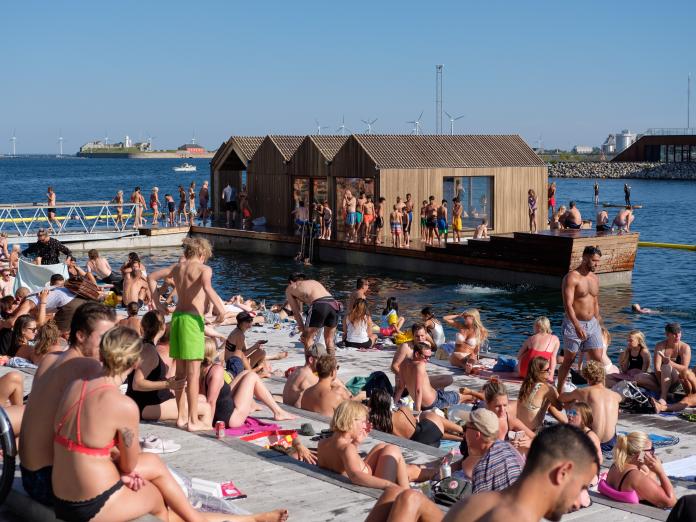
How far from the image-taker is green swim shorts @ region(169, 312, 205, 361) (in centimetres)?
861

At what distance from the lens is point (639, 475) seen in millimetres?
7520

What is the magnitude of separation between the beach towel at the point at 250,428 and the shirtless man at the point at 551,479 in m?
5.28

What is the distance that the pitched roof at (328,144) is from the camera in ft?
112

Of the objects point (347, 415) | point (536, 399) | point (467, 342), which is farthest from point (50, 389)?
point (467, 342)

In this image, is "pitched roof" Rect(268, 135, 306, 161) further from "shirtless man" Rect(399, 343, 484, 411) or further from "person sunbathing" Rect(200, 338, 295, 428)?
"person sunbathing" Rect(200, 338, 295, 428)

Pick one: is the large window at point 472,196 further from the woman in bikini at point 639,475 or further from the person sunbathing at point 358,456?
the person sunbathing at point 358,456

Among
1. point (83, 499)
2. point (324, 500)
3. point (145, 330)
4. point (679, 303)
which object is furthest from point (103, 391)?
point (679, 303)

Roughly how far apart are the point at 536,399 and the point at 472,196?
24281mm

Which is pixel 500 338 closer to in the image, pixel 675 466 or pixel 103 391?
pixel 675 466

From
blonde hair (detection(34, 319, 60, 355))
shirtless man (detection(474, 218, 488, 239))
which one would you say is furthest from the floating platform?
blonde hair (detection(34, 319, 60, 355))

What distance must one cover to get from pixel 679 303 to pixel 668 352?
1489 cm

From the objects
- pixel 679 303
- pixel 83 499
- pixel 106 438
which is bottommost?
pixel 679 303

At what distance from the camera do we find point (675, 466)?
9.15 m

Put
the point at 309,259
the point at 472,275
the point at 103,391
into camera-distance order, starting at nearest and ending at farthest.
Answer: the point at 103,391 → the point at 472,275 → the point at 309,259
